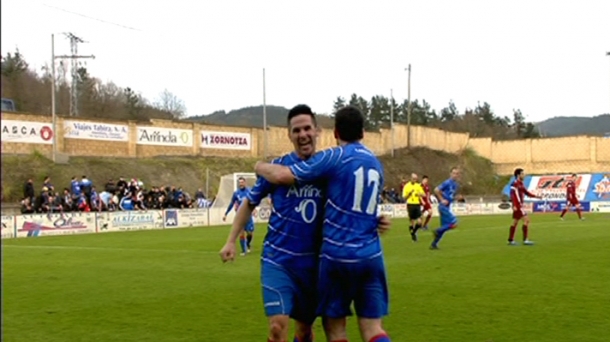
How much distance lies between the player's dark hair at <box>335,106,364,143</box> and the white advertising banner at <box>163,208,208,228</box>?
30.7 meters

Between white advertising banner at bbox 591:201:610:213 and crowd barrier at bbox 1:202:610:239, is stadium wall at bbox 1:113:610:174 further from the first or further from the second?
white advertising banner at bbox 591:201:610:213

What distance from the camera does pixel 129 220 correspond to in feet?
109

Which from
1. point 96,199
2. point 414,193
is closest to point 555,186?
point 96,199

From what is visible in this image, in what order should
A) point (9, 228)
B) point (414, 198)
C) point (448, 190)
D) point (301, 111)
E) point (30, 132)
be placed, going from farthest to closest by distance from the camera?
point (30, 132), point (9, 228), point (414, 198), point (448, 190), point (301, 111)

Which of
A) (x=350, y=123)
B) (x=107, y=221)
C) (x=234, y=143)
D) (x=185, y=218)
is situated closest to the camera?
(x=350, y=123)

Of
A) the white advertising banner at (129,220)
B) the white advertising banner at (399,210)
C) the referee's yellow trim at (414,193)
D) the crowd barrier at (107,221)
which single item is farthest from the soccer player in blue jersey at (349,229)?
the white advertising banner at (399,210)

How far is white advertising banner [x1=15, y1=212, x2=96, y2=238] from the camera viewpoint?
29500 mm

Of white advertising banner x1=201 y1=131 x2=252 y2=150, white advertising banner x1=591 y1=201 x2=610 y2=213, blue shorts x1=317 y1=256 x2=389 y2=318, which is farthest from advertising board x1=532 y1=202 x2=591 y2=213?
blue shorts x1=317 y1=256 x2=389 y2=318

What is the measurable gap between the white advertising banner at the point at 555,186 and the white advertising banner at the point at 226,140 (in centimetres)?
2136

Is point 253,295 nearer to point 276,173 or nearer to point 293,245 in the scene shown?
point 293,245

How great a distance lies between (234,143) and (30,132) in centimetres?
1589

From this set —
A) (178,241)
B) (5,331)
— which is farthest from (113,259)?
(5,331)

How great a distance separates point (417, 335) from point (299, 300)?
2.86 m

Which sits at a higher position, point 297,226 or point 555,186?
point 297,226
